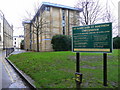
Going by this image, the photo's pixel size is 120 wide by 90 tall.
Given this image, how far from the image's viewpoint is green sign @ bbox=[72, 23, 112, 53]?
Result: 159 inches

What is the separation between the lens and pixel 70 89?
4.09 m

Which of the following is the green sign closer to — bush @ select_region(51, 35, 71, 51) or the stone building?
bush @ select_region(51, 35, 71, 51)

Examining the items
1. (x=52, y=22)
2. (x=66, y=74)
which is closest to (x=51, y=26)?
(x=52, y=22)

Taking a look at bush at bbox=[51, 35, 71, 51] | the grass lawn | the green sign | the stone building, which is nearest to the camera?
the green sign

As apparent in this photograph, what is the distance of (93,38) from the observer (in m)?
4.32

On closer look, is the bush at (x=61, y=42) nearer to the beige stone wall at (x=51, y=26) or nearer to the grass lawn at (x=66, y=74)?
the beige stone wall at (x=51, y=26)

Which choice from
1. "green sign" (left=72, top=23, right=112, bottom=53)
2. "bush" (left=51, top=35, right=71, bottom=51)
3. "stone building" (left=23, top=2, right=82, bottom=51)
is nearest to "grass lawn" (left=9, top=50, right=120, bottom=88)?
"green sign" (left=72, top=23, right=112, bottom=53)

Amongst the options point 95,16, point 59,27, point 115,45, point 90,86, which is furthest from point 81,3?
point 90,86

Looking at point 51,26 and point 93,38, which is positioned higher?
point 51,26

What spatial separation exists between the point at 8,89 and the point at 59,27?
3183 cm

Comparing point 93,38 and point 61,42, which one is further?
point 61,42

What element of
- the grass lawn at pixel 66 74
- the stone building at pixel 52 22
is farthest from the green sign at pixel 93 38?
the stone building at pixel 52 22

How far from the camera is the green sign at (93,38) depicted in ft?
13.2

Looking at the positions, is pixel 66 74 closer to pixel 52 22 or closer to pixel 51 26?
pixel 51 26
